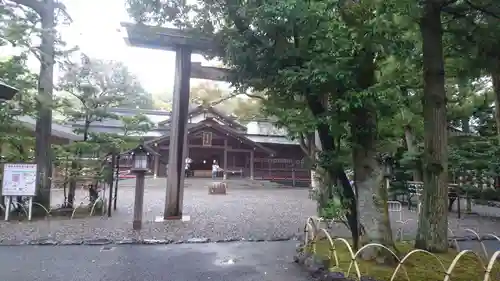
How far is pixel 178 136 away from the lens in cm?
916


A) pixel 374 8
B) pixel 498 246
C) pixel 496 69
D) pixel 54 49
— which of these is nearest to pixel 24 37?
pixel 54 49

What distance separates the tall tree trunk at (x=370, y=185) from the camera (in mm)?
4762

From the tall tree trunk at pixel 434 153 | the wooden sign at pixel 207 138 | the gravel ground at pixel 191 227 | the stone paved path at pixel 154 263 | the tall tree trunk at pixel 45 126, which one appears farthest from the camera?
the wooden sign at pixel 207 138

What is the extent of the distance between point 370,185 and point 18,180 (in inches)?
337

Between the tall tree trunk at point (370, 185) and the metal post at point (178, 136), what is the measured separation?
17.6ft

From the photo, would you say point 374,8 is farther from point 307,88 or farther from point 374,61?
point 307,88

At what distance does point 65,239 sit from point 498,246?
8283mm

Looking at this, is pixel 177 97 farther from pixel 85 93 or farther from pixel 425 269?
pixel 425 269

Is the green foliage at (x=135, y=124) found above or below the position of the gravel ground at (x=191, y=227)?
above

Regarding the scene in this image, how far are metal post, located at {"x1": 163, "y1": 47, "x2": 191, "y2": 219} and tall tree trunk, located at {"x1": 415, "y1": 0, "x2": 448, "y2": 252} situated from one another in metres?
5.98

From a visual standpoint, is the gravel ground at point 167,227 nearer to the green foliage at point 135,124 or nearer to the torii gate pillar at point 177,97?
the torii gate pillar at point 177,97

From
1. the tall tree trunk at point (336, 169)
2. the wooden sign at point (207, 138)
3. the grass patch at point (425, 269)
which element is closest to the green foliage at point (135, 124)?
the tall tree trunk at point (336, 169)

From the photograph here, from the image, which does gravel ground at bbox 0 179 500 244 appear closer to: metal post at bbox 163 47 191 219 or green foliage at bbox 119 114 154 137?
metal post at bbox 163 47 191 219

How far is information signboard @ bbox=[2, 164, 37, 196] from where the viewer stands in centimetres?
870
